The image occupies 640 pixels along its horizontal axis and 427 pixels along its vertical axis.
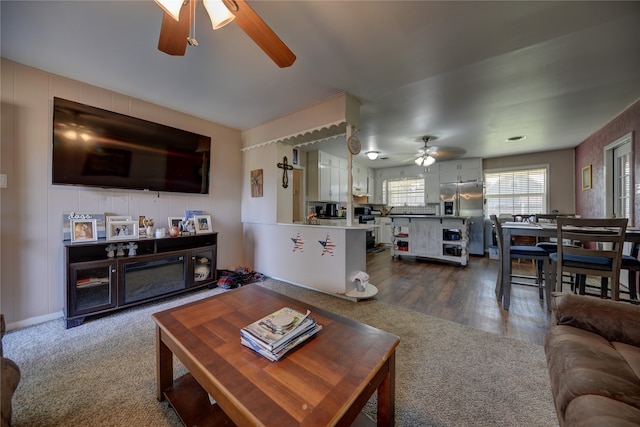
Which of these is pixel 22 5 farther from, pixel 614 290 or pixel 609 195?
pixel 609 195

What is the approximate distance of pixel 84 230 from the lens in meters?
2.32

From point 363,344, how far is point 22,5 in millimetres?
3017

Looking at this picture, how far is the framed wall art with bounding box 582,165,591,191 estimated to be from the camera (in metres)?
4.16

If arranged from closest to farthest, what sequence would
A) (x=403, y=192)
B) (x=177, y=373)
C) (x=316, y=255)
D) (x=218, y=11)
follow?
1. (x=218, y=11)
2. (x=177, y=373)
3. (x=316, y=255)
4. (x=403, y=192)

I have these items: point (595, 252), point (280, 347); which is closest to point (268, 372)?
point (280, 347)

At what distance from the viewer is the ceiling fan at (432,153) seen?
4.38 m

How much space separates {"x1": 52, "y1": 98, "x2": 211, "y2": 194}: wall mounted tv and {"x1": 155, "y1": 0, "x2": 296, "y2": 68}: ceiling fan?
66.7 inches

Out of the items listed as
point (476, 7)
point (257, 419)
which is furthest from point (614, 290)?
point (257, 419)

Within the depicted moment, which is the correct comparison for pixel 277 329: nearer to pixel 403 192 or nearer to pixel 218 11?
pixel 218 11

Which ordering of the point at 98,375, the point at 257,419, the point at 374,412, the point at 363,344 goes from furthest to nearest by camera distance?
the point at 98,375 < the point at 374,412 < the point at 363,344 < the point at 257,419

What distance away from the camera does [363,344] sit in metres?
1.06

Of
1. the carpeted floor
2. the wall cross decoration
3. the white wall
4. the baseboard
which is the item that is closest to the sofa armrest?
the carpeted floor

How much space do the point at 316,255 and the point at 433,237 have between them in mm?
2782

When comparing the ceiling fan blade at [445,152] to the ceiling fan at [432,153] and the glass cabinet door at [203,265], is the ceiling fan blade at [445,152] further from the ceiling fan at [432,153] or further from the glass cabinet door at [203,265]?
the glass cabinet door at [203,265]
